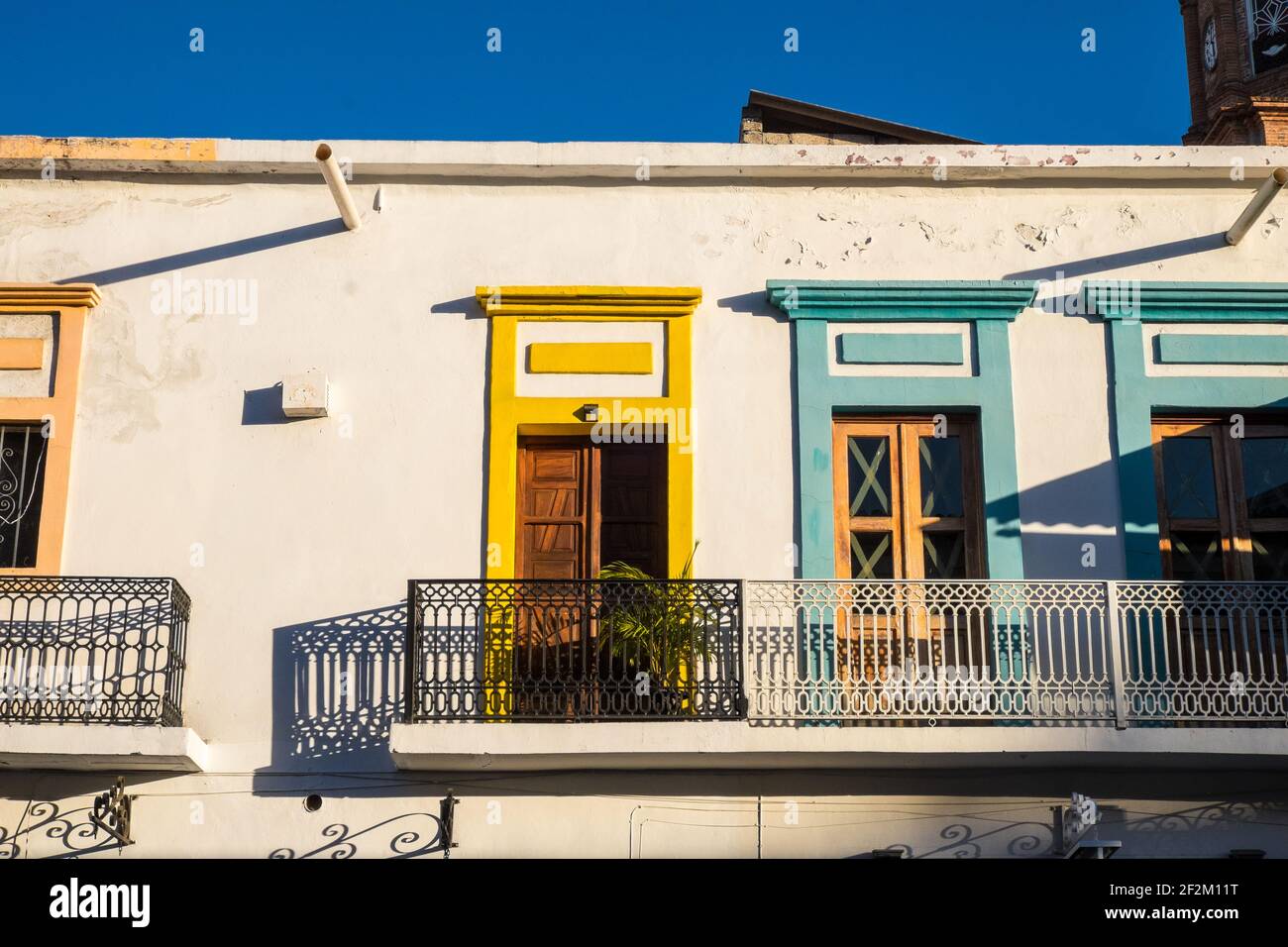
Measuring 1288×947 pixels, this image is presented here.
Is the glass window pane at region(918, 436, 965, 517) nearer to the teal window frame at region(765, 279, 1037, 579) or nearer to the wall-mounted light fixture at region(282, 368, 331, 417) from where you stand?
the teal window frame at region(765, 279, 1037, 579)

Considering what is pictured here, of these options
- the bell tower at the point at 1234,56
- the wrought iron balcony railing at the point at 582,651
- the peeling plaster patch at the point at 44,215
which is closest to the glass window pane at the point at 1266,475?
the wrought iron balcony railing at the point at 582,651

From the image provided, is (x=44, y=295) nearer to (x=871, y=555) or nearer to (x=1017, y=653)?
(x=871, y=555)

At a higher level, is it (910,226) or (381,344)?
(910,226)

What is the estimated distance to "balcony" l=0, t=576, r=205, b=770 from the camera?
10.3m

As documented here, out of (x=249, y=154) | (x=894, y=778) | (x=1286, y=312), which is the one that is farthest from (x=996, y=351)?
(x=249, y=154)

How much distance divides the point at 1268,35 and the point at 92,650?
78.6ft

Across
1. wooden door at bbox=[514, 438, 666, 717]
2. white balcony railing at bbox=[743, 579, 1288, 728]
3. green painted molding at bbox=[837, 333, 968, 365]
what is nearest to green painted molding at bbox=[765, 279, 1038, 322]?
green painted molding at bbox=[837, 333, 968, 365]

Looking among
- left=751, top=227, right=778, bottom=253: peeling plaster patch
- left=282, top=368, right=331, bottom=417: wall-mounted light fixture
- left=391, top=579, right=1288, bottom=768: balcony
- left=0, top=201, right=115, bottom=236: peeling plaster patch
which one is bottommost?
left=391, top=579, right=1288, bottom=768: balcony

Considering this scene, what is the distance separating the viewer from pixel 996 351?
11750 millimetres

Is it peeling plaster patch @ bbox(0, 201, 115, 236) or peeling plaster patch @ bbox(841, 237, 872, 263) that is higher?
peeling plaster patch @ bbox(0, 201, 115, 236)

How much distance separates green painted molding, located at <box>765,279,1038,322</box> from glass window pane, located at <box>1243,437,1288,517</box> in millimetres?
1805

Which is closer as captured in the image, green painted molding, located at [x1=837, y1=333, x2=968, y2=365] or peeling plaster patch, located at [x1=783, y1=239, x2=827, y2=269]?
green painted molding, located at [x1=837, y1=333, x2=968, y2=365]

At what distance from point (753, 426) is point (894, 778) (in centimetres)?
245
